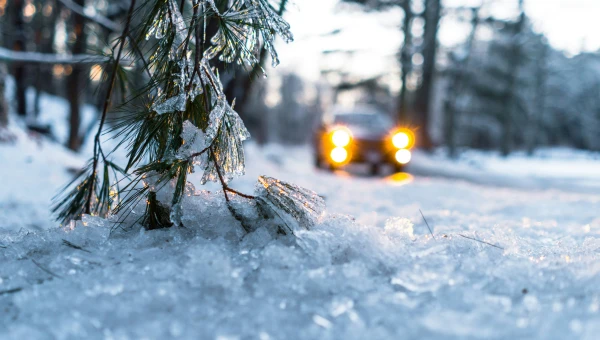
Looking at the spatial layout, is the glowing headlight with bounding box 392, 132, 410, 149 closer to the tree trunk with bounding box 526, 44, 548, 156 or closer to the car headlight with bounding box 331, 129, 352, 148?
the car headlight with bounding box 331, 129, 352, 148

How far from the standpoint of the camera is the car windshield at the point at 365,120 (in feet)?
30.6

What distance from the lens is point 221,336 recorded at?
0.99 m

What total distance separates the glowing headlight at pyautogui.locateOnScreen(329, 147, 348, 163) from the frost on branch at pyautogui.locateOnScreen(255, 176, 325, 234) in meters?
6.99

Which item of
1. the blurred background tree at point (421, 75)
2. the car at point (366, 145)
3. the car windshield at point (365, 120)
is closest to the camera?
the blurred background tree at point (421, 75)

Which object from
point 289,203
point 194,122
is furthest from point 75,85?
point 289,203

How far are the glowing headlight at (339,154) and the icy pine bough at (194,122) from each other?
6.97 m

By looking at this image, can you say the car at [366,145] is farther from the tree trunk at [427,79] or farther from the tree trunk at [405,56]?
the tree trunk at [427,79]

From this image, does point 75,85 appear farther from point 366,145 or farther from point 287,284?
point 287,284

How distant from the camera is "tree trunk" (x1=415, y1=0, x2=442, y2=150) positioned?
1534 centimetres

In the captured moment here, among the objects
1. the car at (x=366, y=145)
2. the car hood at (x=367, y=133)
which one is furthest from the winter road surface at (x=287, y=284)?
the car hood at (x=367, y=133)

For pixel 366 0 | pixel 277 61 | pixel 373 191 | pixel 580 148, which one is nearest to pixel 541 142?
pixel 580 148

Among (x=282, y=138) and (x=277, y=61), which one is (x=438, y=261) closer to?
(x=277, y=61)

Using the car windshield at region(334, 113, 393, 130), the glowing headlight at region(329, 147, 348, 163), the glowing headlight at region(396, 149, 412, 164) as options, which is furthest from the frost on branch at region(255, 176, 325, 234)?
the car windshield at region(334, 113, 393, 130)

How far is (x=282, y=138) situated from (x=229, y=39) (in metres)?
70.2
